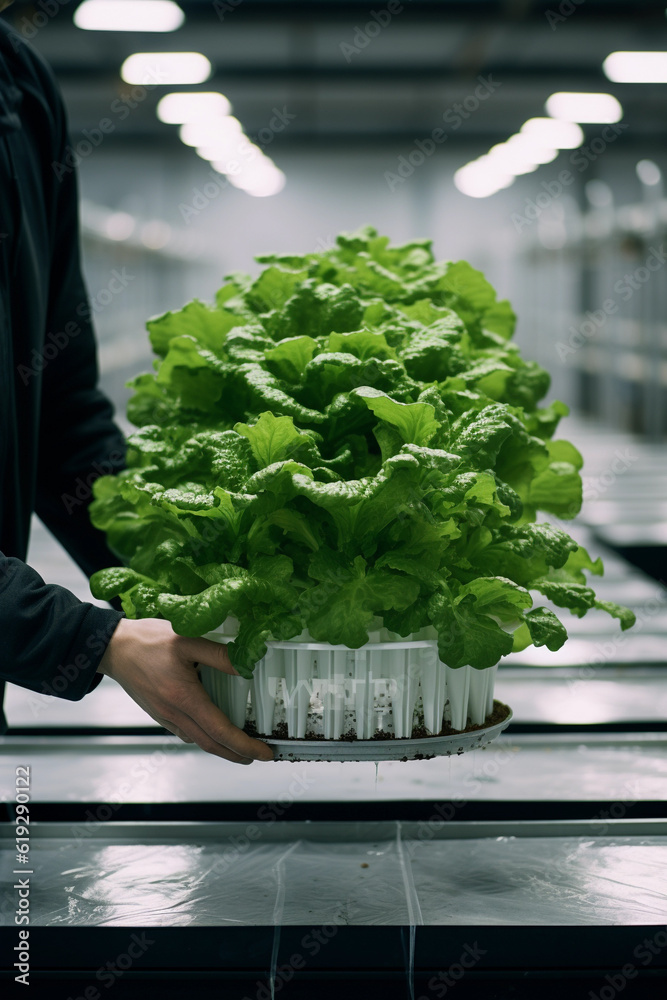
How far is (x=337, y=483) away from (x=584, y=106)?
771 centimetres

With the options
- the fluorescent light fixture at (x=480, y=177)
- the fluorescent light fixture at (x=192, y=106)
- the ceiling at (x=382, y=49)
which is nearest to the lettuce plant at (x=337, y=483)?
the ceiling at (x=382, y=49)

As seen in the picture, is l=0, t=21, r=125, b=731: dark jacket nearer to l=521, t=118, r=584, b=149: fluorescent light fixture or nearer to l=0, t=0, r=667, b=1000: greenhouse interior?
l=0, t=0, r=667, b=1000: greenhouse interior

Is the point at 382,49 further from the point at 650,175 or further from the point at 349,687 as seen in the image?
the point at 349,687

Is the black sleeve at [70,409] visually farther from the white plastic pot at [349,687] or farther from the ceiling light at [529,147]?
the ceiling light at [529,147]

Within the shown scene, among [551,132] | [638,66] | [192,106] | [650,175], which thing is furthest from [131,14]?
[551,132]

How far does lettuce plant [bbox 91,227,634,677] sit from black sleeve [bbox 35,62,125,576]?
16 centimetres

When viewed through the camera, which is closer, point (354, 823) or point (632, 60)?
point (354, 823)

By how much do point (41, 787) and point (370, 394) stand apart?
30.5 inches

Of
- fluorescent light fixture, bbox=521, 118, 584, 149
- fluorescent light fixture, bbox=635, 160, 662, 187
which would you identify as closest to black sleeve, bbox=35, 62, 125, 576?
fluorescent light fixture, bbox=635, 160, 662, 187

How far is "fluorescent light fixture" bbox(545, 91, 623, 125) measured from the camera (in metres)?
7.48

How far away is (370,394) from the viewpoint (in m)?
1.03

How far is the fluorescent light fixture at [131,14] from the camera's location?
176 inches

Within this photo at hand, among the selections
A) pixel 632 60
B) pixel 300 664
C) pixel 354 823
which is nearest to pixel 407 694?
pixel 300 664
